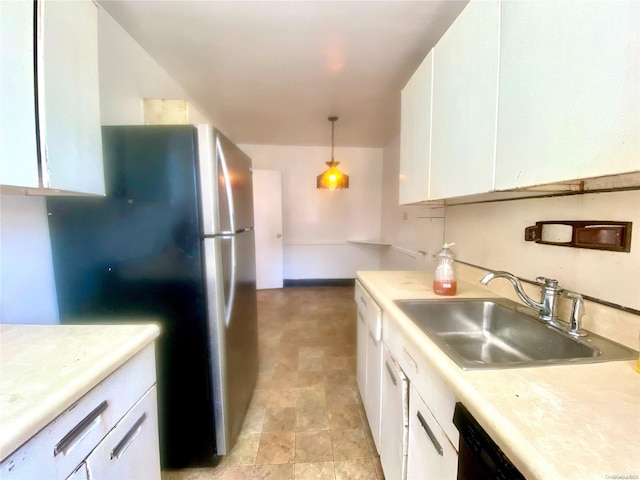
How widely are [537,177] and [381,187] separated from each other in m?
4.05

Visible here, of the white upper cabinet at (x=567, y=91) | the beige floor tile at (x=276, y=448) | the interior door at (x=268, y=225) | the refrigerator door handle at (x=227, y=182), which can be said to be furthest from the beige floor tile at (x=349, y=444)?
the interior door at (x=268, y=225)

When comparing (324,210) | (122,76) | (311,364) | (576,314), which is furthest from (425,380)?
(324,210)

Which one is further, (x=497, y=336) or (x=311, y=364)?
(x=311, y=364)

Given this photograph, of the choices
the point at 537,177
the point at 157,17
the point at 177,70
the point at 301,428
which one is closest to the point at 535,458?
the point at 537,177

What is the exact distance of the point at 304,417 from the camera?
173 centimetres

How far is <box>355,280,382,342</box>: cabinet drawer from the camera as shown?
130cm

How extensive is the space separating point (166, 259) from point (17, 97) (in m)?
0.67

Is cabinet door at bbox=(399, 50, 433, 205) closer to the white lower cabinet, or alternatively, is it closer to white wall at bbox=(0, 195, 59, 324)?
the white lower cabinet

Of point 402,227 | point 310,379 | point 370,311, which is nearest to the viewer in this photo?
point 370,311

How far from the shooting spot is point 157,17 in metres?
1.50

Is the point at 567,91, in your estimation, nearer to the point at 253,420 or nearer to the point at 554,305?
the point at 554,305

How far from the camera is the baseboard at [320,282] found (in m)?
4.76

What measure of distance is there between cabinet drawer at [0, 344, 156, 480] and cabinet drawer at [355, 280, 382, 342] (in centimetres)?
96

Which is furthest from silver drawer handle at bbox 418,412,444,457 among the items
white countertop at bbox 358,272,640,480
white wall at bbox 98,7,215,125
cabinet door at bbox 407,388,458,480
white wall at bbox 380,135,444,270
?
white wall at bbox 98,7,215,125
